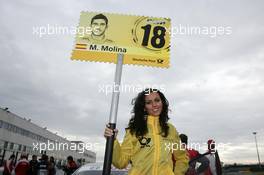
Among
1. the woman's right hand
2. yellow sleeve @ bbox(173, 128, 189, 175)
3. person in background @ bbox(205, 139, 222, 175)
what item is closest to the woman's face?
yellow sleeve @ bbox(173, 128, 189, 175)

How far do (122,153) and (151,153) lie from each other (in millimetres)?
341

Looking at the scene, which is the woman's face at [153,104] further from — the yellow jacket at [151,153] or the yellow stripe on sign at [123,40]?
the yellow stripe on sign at [123,40]

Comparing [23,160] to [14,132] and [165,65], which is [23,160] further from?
[14,132]

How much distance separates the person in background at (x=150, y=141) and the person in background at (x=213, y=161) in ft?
4.83

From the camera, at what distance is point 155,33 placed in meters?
3.99

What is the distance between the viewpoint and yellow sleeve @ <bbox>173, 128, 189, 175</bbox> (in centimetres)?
337

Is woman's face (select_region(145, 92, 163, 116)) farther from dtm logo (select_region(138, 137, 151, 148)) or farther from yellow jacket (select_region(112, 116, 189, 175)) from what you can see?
dtm logo (select_region(138, 137, 151, 148))

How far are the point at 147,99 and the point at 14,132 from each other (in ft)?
176

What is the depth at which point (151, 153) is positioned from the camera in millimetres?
3184

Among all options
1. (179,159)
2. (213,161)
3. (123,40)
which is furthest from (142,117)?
(213,161)

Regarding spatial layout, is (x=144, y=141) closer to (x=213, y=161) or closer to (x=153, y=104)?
(x=153, y=104)

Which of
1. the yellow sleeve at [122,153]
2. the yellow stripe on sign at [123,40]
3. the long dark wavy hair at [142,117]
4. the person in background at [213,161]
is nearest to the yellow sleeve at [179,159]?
the long dark wavy hair at [142,117]

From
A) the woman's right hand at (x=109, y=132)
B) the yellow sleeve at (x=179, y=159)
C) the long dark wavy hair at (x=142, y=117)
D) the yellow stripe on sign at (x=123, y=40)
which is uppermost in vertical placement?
the yellow stripe on sign at (x=123, y=40)

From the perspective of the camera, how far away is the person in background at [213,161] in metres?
4.81
